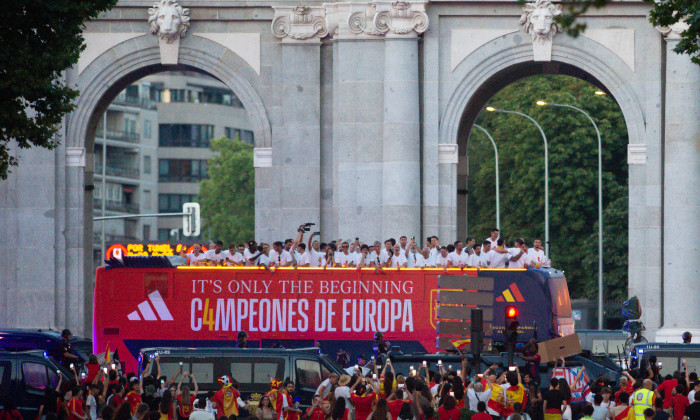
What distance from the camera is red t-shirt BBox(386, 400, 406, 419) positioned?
2609cm

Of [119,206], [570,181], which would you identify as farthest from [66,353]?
[119,206]

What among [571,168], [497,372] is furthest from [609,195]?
[497,372]

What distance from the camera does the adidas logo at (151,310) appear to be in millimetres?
37656

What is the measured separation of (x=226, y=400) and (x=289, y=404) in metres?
1.15

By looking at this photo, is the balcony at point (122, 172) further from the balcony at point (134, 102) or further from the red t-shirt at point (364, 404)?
the red t-shirt at point (364, 404)

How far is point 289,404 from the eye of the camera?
2744 cm

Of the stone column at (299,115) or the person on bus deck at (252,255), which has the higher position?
the stone column at (299,115)

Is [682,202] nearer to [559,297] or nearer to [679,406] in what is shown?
[559,297]

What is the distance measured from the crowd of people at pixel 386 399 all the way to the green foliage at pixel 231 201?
8067cm

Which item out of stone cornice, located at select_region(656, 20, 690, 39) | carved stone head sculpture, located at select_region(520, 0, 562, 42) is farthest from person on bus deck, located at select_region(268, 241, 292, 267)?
stone cornice, located at select_region(656, 20, 690, 39)

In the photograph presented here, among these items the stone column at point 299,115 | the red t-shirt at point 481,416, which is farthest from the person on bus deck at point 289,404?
the stone column at point 299,115

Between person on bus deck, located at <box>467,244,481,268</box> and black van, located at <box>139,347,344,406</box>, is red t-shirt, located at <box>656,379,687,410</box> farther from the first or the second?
person on bus deck, located at <box>467,244,481,268</box>

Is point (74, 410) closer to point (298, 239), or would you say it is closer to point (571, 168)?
point (298, 239)

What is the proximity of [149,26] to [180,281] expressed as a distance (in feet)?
36.5
